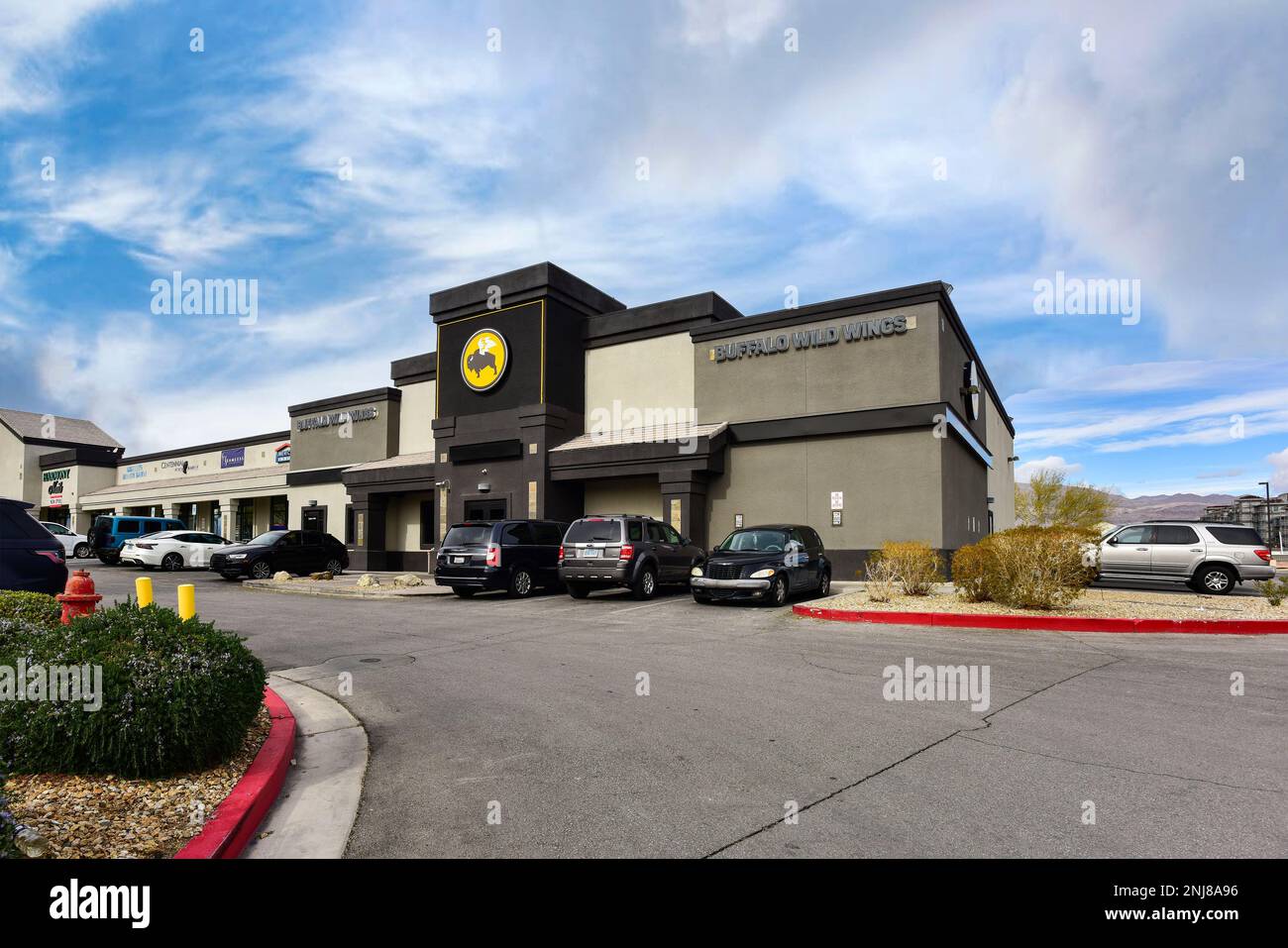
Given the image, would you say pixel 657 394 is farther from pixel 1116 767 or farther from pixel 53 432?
pixel 53 432

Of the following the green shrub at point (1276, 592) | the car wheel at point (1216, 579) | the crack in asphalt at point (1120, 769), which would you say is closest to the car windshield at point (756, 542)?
the green shrub at point (1276, 592)

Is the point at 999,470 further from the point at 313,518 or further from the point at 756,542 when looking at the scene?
the point at 313,518

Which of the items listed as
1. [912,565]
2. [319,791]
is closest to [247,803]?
[319,791]

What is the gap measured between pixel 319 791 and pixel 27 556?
719 cm

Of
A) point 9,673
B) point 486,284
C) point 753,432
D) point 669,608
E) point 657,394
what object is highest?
point 486,284

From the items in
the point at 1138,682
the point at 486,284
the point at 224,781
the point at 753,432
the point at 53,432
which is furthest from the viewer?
the point at 53,432

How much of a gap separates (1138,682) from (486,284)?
953 inches

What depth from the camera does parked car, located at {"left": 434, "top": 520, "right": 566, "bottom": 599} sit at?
57.3 feet

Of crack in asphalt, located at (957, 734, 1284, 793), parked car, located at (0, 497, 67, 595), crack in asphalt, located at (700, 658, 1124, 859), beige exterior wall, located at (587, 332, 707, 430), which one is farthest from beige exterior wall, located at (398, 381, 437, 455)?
crack in asphalt, located at (957, 734, 1284, 793)

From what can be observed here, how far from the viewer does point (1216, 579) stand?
16531 mm

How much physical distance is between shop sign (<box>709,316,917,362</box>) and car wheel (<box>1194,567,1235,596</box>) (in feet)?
29.3

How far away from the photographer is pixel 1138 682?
789cm

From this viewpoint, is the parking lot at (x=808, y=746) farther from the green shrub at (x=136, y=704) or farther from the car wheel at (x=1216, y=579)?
the car wheel at (x=1216, y=579)
